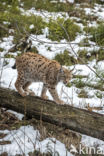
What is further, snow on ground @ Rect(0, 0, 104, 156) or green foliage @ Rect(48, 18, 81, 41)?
green foliage @ Rect(48, 18, 81, 41)

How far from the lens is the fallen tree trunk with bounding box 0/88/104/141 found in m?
3.96

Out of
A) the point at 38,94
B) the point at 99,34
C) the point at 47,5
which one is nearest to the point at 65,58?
the point at 99,34

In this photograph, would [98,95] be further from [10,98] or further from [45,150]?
[45,150]

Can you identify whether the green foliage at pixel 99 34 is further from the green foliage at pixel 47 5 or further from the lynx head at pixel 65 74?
the lynx head at pixel 65 74

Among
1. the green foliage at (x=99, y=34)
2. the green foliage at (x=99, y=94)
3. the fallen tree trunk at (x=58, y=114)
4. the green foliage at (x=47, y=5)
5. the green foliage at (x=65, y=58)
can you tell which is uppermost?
the green foliage at (x=47, y=5)

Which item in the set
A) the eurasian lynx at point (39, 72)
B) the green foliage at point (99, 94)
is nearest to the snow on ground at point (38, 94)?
the green foliage at point (99, 94)

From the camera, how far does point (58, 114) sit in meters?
4.24

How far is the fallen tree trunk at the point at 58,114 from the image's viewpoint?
3.96m

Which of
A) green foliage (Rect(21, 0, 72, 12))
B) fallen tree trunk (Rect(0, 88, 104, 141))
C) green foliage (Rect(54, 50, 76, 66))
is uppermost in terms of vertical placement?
green foliage (Rect(21, 0, 72, 12))

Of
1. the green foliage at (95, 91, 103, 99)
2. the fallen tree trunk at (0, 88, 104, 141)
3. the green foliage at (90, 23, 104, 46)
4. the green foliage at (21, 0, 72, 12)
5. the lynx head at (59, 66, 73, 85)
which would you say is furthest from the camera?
the green foliage at (21, 0, 72, 12)

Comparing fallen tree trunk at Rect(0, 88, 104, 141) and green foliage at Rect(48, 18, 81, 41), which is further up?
green foliage at Rect(48, 18, 81, 41)

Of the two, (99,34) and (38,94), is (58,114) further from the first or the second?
(99,34)

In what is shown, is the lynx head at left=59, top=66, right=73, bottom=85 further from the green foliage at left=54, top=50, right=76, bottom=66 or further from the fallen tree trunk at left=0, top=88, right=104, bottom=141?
the green foliage at left=54, top=50, right=76, bottom=66

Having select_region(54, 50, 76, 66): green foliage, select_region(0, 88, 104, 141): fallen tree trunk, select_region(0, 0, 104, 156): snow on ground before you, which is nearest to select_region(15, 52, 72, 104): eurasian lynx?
select_region(0, 0, 104, 156): snow on ground
